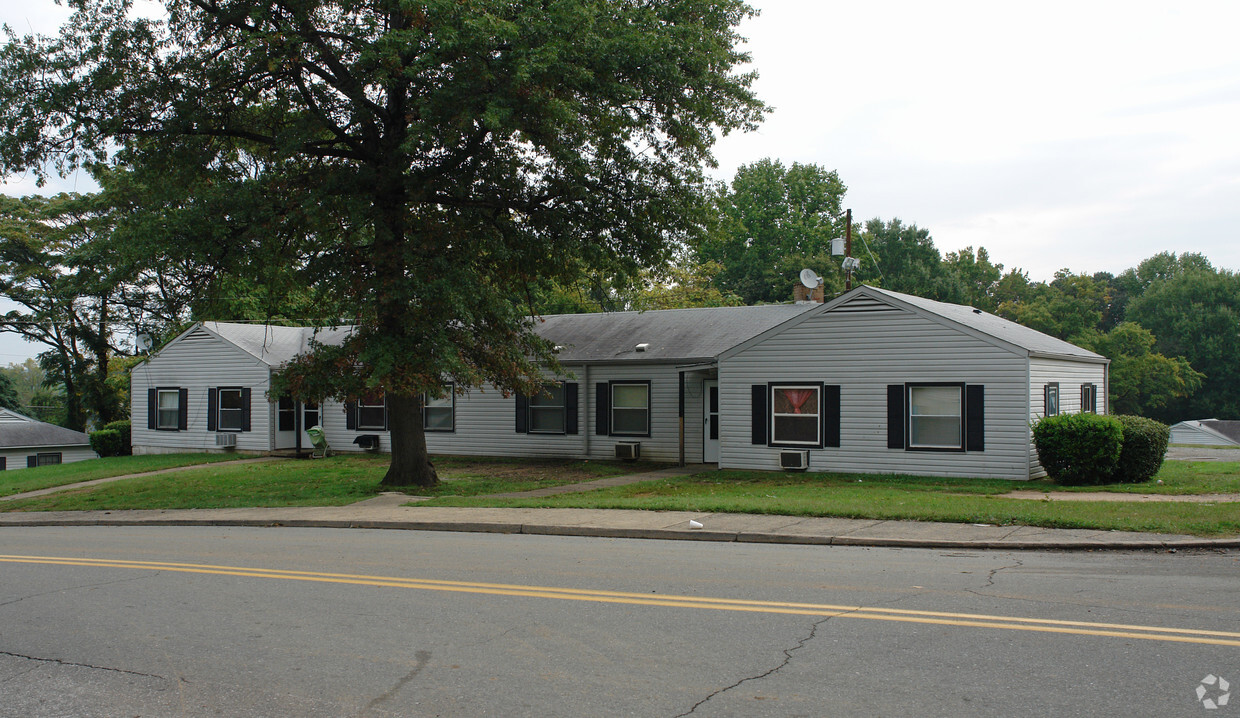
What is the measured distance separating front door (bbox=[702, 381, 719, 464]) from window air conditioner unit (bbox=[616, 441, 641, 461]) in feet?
6.04

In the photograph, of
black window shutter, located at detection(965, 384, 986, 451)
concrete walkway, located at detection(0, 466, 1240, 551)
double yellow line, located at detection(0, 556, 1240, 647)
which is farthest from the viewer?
black window shutter, located at detection(965, 384, 986, 451)

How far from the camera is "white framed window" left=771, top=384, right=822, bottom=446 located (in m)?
20.3

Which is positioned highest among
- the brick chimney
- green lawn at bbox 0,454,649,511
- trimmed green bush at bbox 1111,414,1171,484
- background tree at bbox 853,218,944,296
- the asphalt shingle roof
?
background tree at bbox 853,218,944,296

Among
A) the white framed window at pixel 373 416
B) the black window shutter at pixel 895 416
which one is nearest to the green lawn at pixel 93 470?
the white framed window at pixel 373 416

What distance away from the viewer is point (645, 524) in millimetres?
12750

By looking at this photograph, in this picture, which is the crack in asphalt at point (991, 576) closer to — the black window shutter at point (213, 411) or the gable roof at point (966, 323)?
the gable roof at point (966, 323)

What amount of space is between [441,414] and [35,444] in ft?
91.9

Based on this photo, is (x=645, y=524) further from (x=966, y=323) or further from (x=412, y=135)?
(x=966, y=323)

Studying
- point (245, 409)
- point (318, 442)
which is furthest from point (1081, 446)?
point (245, 409)

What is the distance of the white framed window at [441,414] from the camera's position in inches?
1089

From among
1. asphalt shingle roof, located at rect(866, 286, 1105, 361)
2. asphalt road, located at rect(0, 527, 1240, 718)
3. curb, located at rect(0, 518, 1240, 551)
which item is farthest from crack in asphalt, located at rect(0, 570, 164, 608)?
asphalt shingle roof, located at rect(866, 286, 1105, 361)

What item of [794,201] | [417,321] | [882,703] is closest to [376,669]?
[882,703]

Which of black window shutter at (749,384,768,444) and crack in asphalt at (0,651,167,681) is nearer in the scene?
crack in asphalt at (0,651,167,681)

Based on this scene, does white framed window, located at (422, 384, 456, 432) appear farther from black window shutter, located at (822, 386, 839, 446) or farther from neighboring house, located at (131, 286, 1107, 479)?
black window shutter, located at (822, 386, 839, 446)
